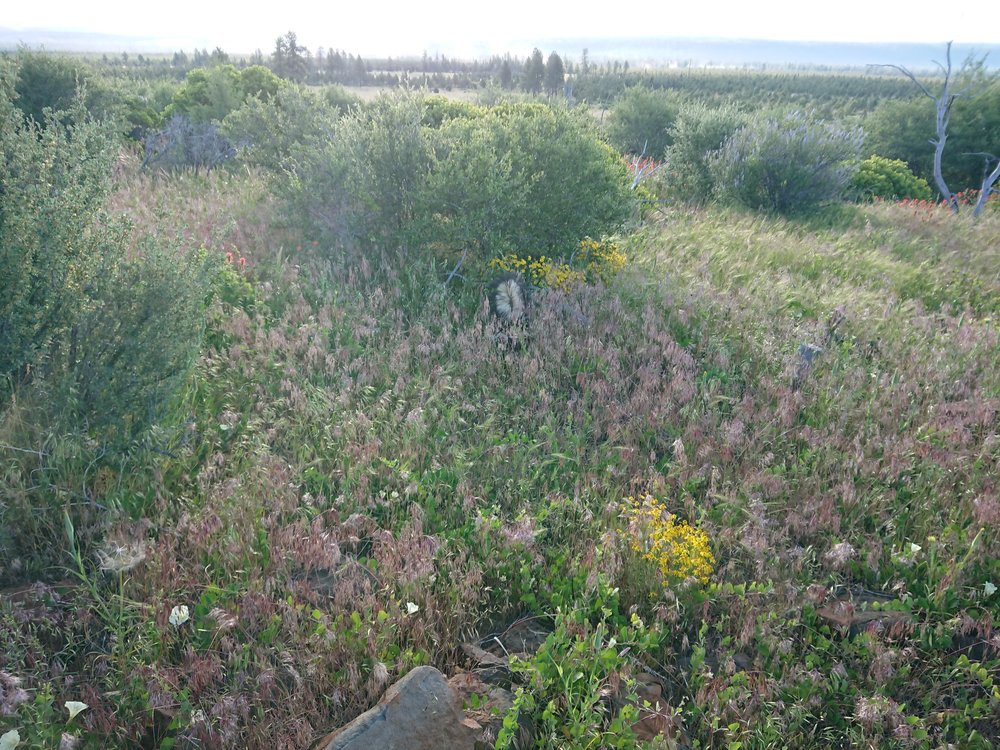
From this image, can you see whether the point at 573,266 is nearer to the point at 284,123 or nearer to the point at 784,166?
the point at 284,123

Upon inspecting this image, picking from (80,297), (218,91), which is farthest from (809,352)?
(218,91)

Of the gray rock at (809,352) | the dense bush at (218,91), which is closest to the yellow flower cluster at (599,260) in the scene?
the gray rock at (809,352)

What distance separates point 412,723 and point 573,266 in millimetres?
5259

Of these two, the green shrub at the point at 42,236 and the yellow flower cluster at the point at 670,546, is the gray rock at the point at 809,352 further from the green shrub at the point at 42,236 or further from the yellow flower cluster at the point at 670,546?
the green shrub at the point at 42,236

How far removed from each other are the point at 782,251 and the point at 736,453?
17.7 feet

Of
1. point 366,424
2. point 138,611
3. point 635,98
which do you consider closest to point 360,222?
point 366,424

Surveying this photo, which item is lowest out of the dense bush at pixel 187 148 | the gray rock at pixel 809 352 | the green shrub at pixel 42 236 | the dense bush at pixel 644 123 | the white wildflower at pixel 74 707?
the white wildflower at pixel 74 707

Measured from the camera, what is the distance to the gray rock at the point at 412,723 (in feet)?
7.25

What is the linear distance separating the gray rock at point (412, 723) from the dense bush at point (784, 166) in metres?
11.5

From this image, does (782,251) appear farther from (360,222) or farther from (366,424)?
(366,424)

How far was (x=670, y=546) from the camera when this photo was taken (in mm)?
3137

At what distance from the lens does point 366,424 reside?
13.2 ft

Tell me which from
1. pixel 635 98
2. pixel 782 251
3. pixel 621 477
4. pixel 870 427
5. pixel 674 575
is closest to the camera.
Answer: pixel 674 575

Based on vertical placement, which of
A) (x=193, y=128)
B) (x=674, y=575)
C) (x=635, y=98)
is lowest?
(x=674, y=575)
